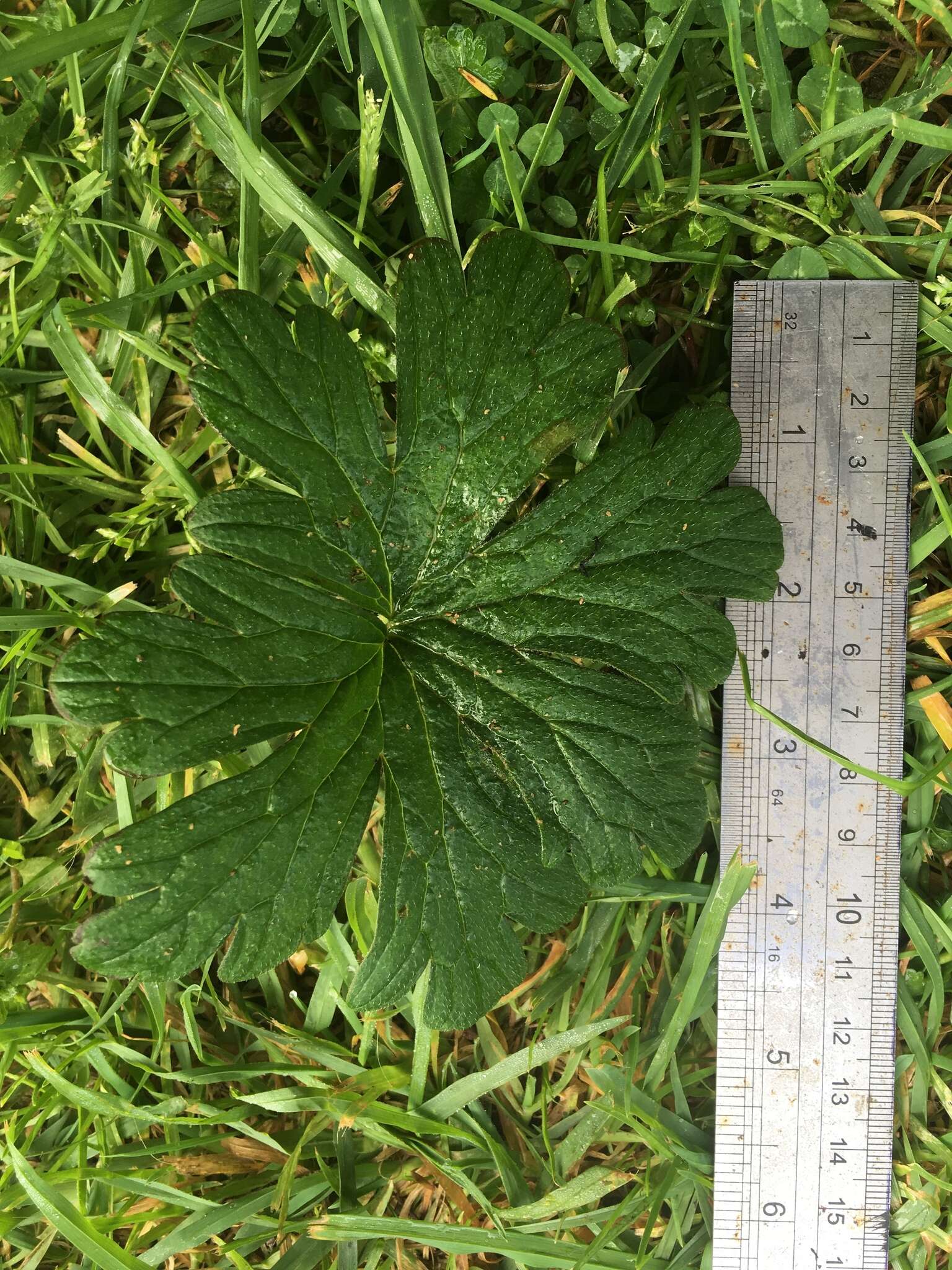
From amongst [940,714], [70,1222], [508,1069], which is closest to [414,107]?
[940,714]

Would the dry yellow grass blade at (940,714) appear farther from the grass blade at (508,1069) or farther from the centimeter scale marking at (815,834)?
the grass blade at (508,1069)

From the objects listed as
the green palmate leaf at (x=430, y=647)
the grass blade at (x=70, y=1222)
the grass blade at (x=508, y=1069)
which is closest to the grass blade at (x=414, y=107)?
the green palmate leaf at (x=430, y=647)

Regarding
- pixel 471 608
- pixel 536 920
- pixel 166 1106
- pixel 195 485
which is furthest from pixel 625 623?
pixel 166 1106

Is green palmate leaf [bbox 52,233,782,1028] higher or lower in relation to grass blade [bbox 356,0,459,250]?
lower

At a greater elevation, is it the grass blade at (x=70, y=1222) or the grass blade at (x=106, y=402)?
the grass blade at (x=106, y=402)

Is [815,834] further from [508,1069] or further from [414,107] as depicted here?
[414,107]

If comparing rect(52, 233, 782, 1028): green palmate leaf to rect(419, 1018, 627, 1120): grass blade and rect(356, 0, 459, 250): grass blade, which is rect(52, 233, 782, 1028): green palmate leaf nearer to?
rect(356, 0, 459, 250): grass blade

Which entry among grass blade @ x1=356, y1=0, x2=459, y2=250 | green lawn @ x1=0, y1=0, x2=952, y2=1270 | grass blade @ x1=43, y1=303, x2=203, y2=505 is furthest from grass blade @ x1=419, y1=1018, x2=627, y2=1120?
grass blade @ x1=356, y1=0, x2=459, y2=250
